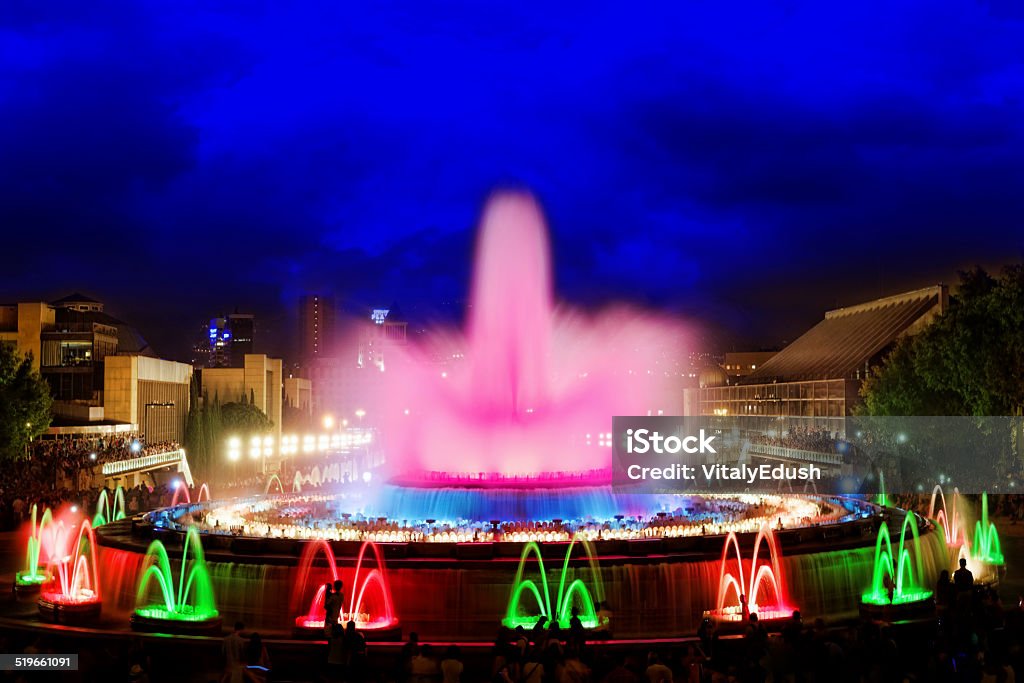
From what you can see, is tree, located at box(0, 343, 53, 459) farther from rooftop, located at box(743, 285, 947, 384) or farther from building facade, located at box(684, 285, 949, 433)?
rooftop, located at box(743, 285, 947, 384)

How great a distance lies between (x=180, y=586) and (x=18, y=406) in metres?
33.8

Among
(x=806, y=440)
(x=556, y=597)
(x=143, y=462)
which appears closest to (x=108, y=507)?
(x=143, y=462)

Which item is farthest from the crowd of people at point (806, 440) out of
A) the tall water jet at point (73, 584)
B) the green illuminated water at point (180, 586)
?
the green illuminated water at point (180, 586)

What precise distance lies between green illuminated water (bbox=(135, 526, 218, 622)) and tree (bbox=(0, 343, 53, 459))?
103ft

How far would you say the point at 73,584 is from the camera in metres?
22.8

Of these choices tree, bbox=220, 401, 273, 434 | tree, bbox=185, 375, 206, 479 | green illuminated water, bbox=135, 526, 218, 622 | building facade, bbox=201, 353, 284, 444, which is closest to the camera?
green illuminated water, bbox=135, 526, 218, 622

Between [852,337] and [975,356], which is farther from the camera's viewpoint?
[852,337]

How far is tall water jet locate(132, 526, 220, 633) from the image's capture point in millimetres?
18922

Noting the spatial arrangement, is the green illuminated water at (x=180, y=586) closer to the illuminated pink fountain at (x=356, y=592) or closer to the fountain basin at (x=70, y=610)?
the fountain basin at (x=70, y=610)

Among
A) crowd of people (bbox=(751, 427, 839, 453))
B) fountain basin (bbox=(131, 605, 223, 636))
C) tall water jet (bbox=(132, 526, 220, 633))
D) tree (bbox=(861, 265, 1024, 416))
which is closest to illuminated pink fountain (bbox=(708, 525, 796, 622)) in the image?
fountain basin (bbox=(131, 605, 223, 636))

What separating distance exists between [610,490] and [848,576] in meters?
7.42

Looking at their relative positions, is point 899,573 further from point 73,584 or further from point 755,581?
point 73,584

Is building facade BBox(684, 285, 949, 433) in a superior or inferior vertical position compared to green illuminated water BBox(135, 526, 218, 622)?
superior

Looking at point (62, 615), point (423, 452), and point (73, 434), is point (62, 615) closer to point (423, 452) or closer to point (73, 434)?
point (423, 452)
